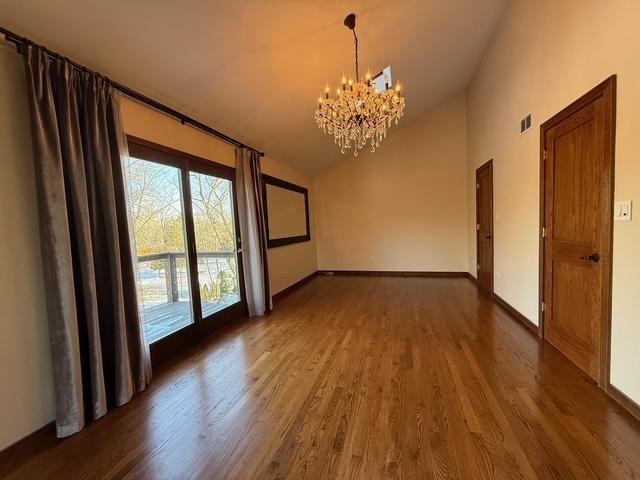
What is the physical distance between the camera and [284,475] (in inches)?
58.0

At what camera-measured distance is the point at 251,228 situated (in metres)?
3.97

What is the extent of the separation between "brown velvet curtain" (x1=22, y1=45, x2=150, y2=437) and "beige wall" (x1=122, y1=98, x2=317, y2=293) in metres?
0.38

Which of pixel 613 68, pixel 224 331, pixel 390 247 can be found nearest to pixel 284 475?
pixel 224 331

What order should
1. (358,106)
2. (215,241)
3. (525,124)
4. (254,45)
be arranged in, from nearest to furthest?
(254,45)
(358,106)
(525,124)
(215,241)

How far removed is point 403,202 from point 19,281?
→ 20.0ft

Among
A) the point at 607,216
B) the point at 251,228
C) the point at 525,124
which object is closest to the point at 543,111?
the point at 525,124

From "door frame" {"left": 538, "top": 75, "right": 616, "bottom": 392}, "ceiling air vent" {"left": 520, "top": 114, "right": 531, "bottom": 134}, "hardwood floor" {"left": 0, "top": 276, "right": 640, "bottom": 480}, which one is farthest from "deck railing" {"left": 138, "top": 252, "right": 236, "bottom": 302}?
"ceiling air vent" {"left": 520, "top": 114, "right": 531, "bottom": 134}

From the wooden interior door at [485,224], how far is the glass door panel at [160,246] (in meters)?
4.24

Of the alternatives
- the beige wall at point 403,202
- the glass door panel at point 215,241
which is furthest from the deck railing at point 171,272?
the beige wall at point 403,202

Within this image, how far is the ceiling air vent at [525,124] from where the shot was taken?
3.15 m

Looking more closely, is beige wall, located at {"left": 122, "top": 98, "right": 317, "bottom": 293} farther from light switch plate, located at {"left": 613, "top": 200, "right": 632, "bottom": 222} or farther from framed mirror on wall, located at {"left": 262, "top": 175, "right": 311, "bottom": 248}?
light switch plate, located at {"left": 613, "top": 200, "right": 632, "bottom": 222}

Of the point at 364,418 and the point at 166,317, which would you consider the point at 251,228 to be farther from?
the point at 364,418

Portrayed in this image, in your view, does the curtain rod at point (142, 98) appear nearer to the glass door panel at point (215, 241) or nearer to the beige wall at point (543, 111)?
the glass door panel at point (215, 241)

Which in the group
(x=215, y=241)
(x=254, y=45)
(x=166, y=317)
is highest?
(x=254, y=45)
